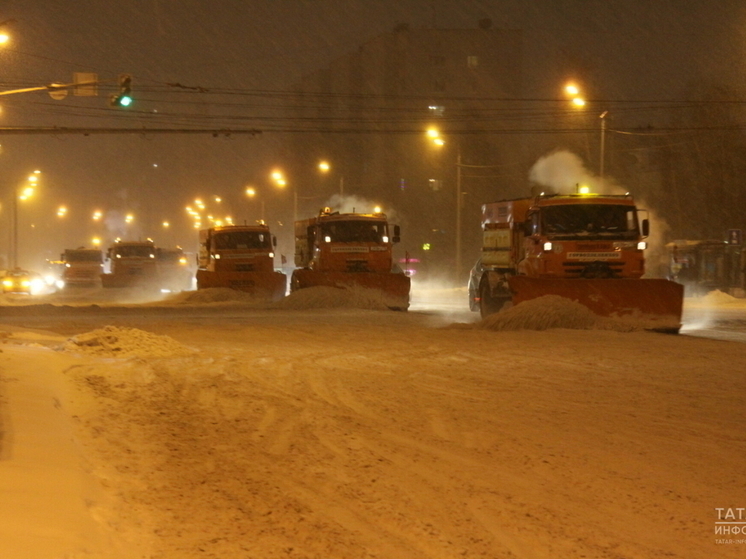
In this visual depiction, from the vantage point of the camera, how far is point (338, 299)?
27328 mm

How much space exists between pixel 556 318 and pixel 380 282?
9651 mm

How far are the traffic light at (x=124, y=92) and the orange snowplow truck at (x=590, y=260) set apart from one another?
12466mm

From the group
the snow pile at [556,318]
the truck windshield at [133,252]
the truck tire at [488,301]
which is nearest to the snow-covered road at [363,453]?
the snow pile at [556,318]

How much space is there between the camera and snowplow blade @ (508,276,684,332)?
1931 centimetres

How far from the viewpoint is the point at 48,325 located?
20938mm

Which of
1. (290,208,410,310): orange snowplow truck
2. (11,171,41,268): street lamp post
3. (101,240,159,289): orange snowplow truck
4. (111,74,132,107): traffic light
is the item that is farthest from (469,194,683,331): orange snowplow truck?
(11,171,41,268): street lamp post

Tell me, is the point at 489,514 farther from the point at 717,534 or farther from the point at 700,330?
the point at 700,330

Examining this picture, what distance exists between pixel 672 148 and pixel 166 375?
55191mm

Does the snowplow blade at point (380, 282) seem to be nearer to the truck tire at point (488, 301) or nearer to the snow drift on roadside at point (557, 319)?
the truck tire at point (488, 301)

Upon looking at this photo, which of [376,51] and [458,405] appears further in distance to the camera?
[376,51]

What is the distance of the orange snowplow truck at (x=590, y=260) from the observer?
19422 mm

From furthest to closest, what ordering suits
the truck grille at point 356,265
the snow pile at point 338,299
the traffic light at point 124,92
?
1. the truck grille at point 356,265
2. the snow pile at point 338,299
3. the traffic light at point 124,92

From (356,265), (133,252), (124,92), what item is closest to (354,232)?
(356,265)

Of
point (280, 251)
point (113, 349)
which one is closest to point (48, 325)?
point (113, 349)
